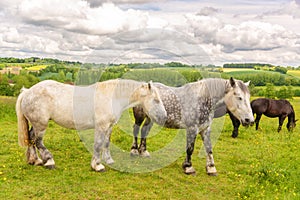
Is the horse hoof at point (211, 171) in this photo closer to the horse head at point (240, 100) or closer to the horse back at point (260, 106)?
the horse head at point (240, 100)

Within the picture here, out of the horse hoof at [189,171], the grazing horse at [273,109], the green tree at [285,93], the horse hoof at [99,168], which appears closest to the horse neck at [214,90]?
the horse hoof at [189,171]

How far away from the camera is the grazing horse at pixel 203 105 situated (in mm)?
6332

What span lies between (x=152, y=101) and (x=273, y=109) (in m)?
8.63

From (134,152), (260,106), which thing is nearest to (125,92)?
(134,152)

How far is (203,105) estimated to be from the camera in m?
6.69

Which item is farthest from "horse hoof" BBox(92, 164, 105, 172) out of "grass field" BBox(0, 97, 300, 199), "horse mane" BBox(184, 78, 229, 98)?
"horse mane" BBox(184, 78, 229, 98)

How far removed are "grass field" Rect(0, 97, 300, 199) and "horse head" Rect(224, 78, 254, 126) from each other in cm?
122

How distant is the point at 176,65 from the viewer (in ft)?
23.7

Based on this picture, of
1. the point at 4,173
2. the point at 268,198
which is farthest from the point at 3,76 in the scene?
the point at 268,198

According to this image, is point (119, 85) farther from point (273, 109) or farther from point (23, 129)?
point (273, 109)

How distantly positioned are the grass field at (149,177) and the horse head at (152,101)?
131cm

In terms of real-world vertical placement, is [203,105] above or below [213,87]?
below

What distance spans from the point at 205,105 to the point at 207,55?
106cm

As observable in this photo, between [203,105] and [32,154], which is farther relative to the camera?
[32,154]
